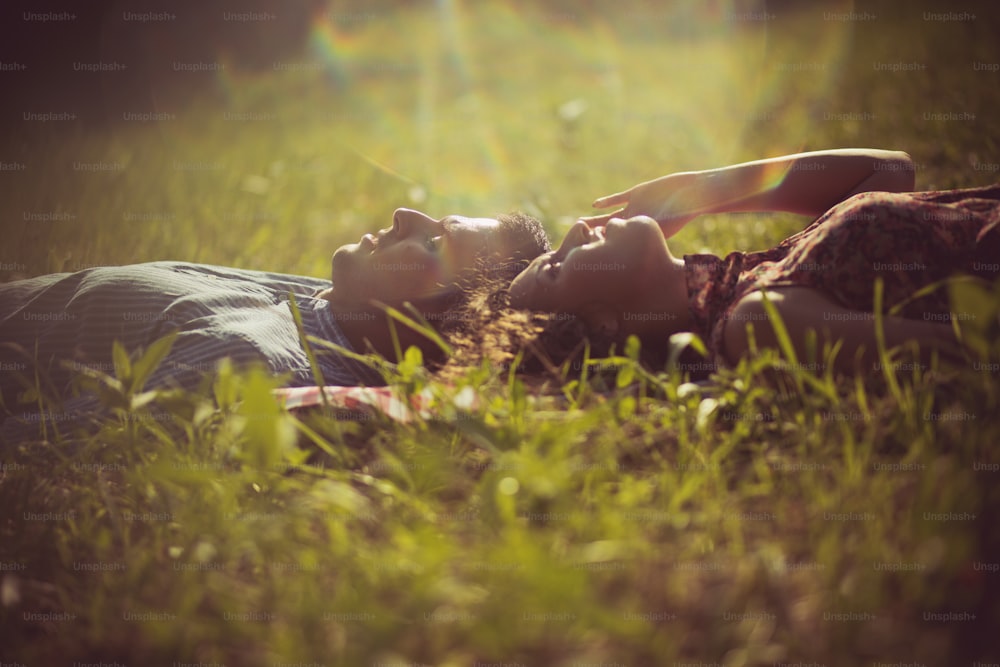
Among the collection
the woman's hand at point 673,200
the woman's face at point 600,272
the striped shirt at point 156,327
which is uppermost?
the woman's hand at point 673,200

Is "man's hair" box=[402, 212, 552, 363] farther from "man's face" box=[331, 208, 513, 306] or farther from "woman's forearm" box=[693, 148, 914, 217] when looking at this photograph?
"woman's forearm" box=[693, 148, 914, 217]

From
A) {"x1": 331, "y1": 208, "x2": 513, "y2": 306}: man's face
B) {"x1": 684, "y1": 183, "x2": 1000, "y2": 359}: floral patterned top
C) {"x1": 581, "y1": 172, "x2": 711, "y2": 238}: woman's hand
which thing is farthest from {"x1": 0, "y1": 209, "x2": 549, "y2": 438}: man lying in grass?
{"x1": 684, "y1": 183, "x2": 1000, "y2": 359}: floral patterned top

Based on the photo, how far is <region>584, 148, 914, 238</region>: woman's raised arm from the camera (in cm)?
319

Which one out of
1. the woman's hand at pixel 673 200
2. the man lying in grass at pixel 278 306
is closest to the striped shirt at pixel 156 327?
the man lying in grass at pixel 278 306

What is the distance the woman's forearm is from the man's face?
101 centimetres

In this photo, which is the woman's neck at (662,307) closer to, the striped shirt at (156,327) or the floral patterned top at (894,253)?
the floral patterned top at (894,253)

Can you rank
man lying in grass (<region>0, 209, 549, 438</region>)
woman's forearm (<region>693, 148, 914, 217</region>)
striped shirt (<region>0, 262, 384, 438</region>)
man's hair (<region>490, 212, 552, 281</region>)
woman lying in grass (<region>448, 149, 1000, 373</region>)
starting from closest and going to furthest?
woman lying in grass (<region>448, 149, 1000, 373</region>) → striped shirt (<region>0, 262, 384, 438</region>) → man lying in grass (<region>0, 209, 549, 438</region>) → man's hair (<region>490, 212, 552, 281</region>) → woman's forearm (<region>693, 148, 914, 217</region>)

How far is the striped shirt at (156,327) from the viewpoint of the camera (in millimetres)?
2758

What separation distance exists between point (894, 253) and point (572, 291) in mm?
1075

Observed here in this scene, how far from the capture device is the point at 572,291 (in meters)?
2.67

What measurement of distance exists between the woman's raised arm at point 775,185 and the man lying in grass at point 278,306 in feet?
1.81

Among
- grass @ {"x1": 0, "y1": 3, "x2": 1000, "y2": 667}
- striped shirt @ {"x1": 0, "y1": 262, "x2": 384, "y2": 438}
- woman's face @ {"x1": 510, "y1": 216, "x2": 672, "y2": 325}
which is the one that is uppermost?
woman's face @ {"x1": 510, "y1": 216, "x2": 672, "y2": 325}

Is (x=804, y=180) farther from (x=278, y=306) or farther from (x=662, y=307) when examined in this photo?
(x=278, y=306)

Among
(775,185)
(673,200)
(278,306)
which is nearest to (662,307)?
(673,200)
